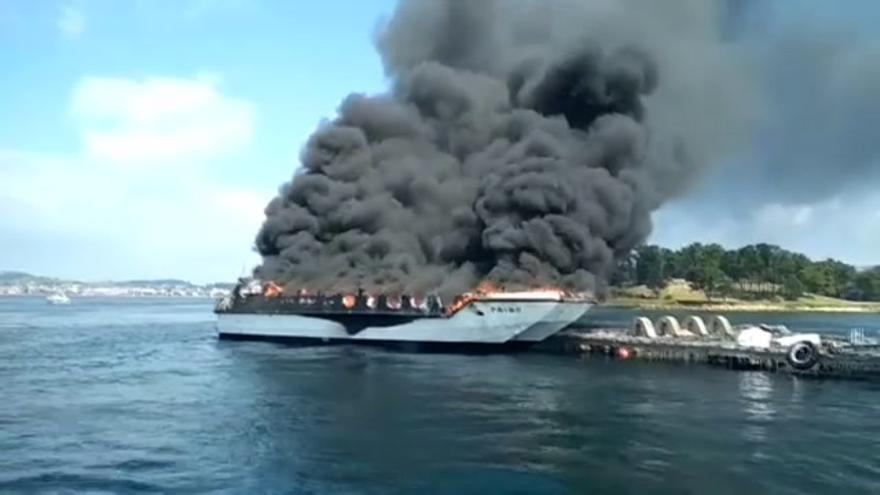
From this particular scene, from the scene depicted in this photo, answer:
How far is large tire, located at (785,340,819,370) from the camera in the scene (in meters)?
60.4

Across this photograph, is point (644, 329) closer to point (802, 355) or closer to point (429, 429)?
point (802, 355)

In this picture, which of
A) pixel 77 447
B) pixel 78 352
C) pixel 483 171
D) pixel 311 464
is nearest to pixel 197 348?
pixel 78 352

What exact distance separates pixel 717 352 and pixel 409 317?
90.9 ft

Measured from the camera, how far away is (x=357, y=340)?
3342 inches

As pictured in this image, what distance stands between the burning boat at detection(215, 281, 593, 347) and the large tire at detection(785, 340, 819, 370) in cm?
1919

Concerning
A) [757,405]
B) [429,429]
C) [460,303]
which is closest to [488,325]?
[460,303]

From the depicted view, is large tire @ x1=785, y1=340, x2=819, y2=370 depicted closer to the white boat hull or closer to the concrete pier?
the concrete pier

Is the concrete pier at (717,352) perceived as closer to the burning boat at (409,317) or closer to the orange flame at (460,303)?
Answer: the burning boat at (409,317)

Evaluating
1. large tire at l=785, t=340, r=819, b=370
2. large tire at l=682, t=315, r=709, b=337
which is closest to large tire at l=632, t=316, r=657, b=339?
large tire at l=682, t=315, r=709, b=337

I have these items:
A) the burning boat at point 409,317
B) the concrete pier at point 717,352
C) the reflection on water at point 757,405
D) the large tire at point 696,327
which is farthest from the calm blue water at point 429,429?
the large tire at point 696,327

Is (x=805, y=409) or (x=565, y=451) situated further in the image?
(x=805, y=409)

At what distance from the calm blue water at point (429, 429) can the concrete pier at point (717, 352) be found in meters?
3.70

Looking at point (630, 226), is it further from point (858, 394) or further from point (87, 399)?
point (87, 399)

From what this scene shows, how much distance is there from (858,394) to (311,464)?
3579 cm
